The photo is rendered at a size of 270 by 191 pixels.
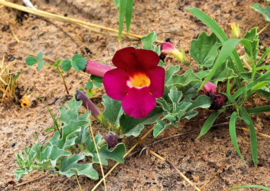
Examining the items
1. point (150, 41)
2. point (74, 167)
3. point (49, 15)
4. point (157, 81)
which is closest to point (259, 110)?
point (157, 81)

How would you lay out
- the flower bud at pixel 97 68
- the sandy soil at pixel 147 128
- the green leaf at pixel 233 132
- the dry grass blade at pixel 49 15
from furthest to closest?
the dry grass blade at pixel 49 15 < the flower bud at pixel 97 68 < the sandy soil at pixel 147 128 < the green leaf at pixel 233 132

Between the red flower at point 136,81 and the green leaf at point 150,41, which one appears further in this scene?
the green leaf at point 150,41

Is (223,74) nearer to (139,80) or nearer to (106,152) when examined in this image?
(139,80)

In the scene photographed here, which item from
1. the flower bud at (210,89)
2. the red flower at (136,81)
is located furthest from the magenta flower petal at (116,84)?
the flower bud at (210,89)

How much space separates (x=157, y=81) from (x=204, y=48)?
14.8 inches

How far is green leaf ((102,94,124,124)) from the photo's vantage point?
1.48 m

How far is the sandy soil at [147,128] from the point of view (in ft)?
4.60

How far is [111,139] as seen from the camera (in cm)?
137

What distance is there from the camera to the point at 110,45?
1992 mm

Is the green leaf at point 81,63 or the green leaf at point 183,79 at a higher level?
the green leaf at point 183,79

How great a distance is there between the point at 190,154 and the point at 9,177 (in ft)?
2.65

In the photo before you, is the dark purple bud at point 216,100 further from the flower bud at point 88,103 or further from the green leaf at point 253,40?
the flower bud at point 88,103

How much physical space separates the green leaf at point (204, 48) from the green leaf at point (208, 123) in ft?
0.83

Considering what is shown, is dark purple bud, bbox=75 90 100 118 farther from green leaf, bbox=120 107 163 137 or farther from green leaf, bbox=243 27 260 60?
green leaf, bbox=243 27 260 60
